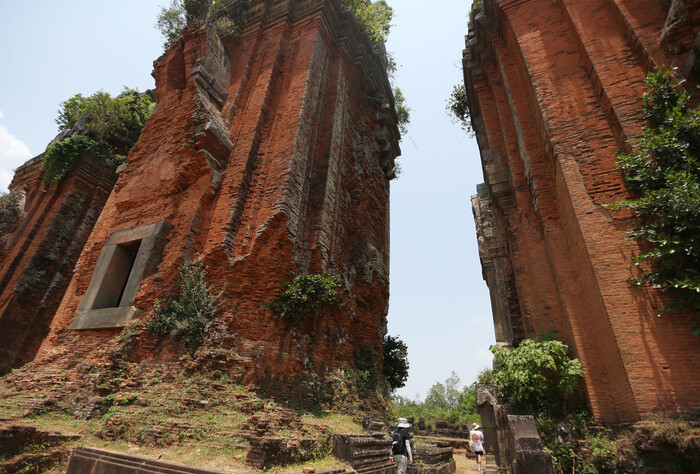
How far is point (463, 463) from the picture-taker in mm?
12250

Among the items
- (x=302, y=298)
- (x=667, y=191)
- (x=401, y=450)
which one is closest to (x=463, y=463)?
(x=401, y=450)

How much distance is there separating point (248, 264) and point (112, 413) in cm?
325

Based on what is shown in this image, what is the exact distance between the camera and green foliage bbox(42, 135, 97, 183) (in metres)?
13.9

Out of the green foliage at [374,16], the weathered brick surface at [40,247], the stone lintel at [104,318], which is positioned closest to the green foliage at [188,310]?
the stone lintel at [104,318]

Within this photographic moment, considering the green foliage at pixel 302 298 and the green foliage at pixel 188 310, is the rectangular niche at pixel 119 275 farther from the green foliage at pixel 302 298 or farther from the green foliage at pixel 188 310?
the green foliage at pixel 302 298

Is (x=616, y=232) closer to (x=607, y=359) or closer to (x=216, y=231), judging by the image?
(x=607, y=359)

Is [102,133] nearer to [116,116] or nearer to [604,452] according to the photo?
[116,116]

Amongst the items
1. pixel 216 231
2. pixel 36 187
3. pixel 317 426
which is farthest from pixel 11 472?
pixel 36 187

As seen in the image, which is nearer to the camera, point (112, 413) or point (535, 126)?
point (112, 413)

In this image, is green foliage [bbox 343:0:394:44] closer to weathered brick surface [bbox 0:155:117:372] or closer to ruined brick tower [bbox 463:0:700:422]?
ruined brick tower [bbox 463:0:700:422]

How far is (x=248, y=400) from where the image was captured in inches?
237

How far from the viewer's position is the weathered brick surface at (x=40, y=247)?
11758mm

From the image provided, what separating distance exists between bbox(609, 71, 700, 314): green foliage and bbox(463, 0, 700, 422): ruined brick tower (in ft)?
0.83

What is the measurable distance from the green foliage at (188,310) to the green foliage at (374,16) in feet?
37.9
